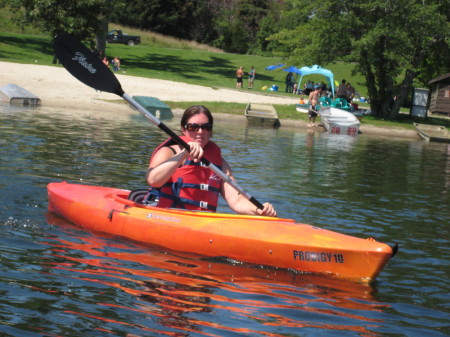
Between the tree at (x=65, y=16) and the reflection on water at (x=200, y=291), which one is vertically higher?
the tree at (x=65, y=16)

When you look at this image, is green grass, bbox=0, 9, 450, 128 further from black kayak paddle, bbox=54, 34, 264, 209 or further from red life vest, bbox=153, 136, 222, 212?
red life vest, bbox=153, 136, 222, 212

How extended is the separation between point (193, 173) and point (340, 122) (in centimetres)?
1886

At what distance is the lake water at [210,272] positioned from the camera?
5.09 meters

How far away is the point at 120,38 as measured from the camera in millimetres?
55031

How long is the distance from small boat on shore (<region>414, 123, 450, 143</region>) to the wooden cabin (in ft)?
41.1

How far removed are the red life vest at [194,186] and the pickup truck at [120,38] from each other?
161 ft

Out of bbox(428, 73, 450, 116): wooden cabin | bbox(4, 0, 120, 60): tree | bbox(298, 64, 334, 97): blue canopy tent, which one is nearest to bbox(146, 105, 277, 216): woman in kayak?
bbox(4, 0, 120, 60): tree

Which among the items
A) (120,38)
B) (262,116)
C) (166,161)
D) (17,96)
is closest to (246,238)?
(166,161)

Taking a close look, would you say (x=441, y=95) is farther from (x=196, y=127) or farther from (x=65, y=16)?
(x=196, y=127)

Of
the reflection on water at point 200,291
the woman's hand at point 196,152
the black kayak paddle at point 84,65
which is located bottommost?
the reflection on water at point 200,291

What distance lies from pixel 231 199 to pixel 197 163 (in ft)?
1.78

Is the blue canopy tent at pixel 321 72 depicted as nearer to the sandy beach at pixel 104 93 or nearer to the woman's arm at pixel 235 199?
the sandy beach at pixel 104 93

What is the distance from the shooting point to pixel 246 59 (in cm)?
5556

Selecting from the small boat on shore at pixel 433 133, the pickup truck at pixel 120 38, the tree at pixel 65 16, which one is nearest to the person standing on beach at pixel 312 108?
the small boat on shore at pixel 433 133
